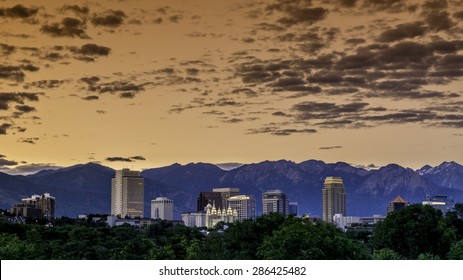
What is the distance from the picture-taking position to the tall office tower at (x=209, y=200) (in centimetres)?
6414

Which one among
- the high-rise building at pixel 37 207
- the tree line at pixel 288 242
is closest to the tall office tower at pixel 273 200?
the high-rise building at pixel 37 207

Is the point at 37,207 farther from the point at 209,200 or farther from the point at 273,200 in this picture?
the point at 273,200

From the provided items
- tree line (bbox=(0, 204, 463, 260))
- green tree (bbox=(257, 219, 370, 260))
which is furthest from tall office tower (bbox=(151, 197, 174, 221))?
green tree (bbox=(257, 219, 370, 260))

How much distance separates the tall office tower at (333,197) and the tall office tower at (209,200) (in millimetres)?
9576

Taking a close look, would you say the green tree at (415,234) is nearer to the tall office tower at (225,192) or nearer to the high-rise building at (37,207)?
the tall office tower at (225,192)

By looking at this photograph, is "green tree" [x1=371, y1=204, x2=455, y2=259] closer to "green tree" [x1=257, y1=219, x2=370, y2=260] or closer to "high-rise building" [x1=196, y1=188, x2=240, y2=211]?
"green tree" [x1=257, y1=219, x2=370, y2=260]

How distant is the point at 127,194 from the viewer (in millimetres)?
56469

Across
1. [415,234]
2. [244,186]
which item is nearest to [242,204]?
[244,186]

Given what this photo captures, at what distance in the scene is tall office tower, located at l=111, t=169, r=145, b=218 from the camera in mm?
46331

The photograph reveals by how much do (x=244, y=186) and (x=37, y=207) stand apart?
55.7ft

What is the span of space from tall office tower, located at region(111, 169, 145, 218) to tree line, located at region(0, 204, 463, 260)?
33.7ft
